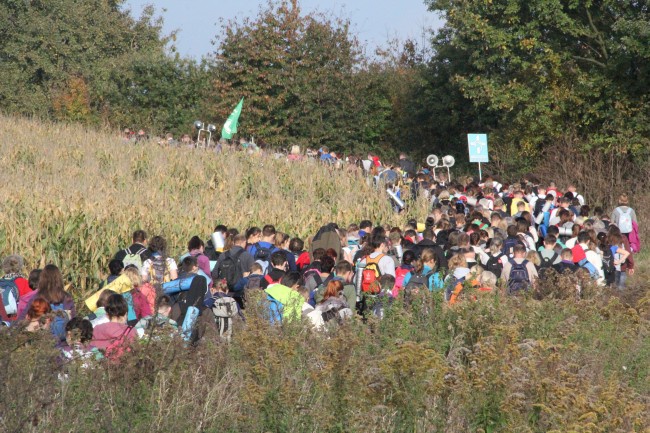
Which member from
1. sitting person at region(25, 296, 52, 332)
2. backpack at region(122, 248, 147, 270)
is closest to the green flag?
backpack at region(122, 248, 147, 270)

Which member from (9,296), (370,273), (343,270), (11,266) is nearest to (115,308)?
(9,296)

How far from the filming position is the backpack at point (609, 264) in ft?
53.9

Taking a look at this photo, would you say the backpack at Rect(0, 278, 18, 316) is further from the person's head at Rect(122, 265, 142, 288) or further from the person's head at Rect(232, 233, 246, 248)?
the person's head at Rect(232, 233, 246, 248)

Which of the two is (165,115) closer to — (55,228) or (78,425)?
(55,228)

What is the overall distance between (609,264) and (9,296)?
30.7 ft

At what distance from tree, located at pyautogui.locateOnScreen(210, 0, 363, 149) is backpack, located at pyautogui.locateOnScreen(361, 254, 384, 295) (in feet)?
91.1

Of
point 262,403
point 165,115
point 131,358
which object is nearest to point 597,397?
point 262,403

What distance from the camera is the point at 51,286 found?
10.6 metres

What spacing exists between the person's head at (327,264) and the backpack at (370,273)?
48cm

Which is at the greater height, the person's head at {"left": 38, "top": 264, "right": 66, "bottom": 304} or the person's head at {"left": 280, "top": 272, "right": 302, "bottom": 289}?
the person's head at {"left": 38, "top": 264, "right": 66, "bottom": 304}

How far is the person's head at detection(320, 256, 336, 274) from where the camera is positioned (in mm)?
12641

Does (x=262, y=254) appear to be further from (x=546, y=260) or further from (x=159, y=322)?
(x=159, y=322)

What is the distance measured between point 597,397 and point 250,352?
2618 mm

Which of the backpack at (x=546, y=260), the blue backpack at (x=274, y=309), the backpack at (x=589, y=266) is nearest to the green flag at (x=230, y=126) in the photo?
the backpack at (x=589, y=266)
